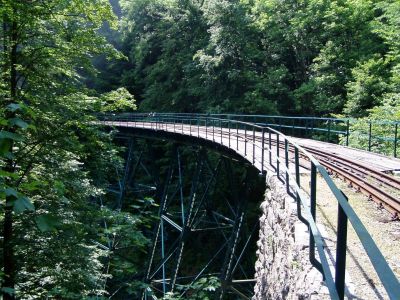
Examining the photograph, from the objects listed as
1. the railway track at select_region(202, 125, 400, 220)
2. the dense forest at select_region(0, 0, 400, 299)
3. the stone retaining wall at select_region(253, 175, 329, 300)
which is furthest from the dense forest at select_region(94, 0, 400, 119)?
the stone retaining wall at select_region(253, 175, 329, 300)

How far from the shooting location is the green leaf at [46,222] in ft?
4.89

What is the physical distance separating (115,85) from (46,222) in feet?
125

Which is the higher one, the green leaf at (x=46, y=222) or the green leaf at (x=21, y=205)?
the green leaf at (x=21, y=205)

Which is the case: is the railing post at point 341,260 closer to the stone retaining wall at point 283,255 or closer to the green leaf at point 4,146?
the stone retaining wall at point 283,255

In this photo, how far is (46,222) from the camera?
59.6 inches

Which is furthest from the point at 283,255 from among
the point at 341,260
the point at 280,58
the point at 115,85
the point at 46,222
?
the point at 115,85

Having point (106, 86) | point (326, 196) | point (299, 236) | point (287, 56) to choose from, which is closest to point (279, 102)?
point (287, 56)

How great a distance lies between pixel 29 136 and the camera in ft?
21.4

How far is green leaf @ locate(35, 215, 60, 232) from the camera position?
4.89 ft

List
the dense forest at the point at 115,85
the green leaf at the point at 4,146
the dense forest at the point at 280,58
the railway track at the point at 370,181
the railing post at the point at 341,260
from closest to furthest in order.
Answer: the green leaf at the point at 4,146, the railing post at the point at 341,260, the railway track at the point at 370,181, the dense forest at the point at 115,85, the dense forest at the point at 280,58

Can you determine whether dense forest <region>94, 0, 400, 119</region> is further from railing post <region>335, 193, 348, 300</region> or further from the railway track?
railing post <region>335, 193, 348, 300</region>

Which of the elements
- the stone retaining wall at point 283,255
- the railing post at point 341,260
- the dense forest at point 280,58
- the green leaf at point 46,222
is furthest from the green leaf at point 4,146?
the dense forest at point 280,58

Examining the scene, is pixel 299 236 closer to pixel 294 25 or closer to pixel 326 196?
pixel 326 196

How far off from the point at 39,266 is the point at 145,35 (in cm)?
2995
